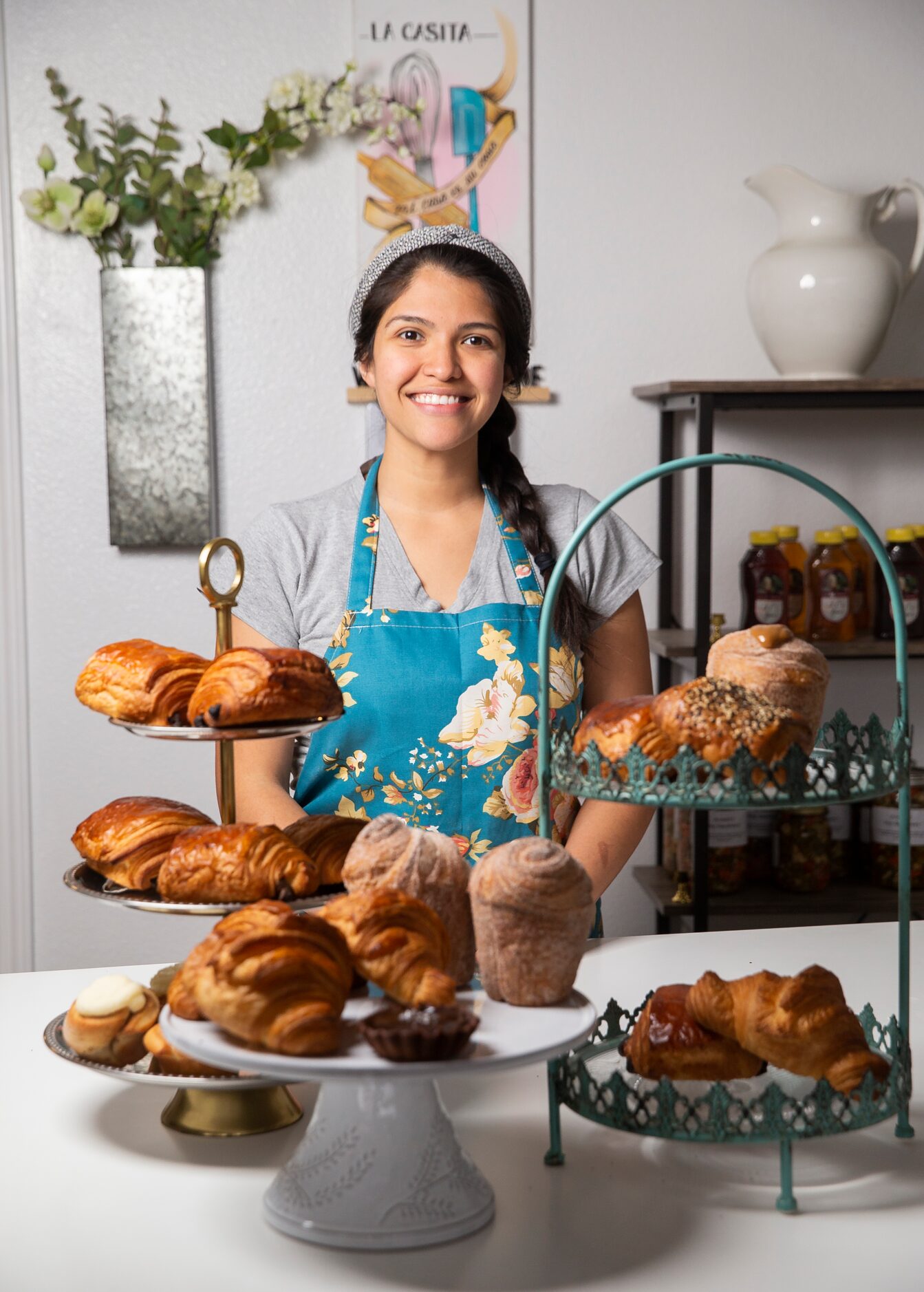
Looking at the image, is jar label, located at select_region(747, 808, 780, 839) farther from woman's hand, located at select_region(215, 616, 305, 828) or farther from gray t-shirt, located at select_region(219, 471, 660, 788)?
woman's hand, located at select_region(215, 616, 305, 828)

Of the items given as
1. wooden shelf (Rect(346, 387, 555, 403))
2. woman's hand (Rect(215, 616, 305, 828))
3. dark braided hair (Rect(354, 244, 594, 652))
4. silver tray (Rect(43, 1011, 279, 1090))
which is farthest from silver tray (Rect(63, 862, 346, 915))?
wooden shelf (Rect(346, 387, 555, 403))

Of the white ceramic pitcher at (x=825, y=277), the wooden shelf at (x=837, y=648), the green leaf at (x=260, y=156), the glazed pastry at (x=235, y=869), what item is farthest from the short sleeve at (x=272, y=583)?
the white ceramic pitcher at (x=825, y=277)

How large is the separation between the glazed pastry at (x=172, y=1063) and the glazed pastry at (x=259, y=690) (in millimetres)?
222

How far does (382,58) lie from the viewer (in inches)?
102

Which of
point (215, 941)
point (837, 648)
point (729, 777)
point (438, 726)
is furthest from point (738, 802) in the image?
point (837, 648)

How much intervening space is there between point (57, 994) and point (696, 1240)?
69 cm

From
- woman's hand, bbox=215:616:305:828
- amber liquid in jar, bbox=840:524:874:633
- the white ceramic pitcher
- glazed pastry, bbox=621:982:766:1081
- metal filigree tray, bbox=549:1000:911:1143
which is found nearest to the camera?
metal filigree tray, bbox=549:1000:911:1143

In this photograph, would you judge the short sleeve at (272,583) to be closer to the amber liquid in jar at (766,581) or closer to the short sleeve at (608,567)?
the short sleeve at (608,567)

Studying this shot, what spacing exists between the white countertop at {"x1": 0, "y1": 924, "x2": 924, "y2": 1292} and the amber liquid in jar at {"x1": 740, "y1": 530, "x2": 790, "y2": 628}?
1620mm

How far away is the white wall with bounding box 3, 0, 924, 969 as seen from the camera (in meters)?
2.60

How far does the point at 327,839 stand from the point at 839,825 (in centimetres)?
190

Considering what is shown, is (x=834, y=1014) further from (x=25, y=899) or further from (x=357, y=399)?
(x=25, y=899)

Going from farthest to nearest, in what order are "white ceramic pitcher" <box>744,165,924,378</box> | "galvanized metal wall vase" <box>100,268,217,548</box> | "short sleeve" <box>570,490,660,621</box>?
"galvanized metal wall vase" <box>100,268,217,548</box>, "white ceramic pitcher" <box>744,165,924,378</box>, "short sleeve" <box>570,490,660,621</box>

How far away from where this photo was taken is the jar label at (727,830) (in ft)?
8.63
